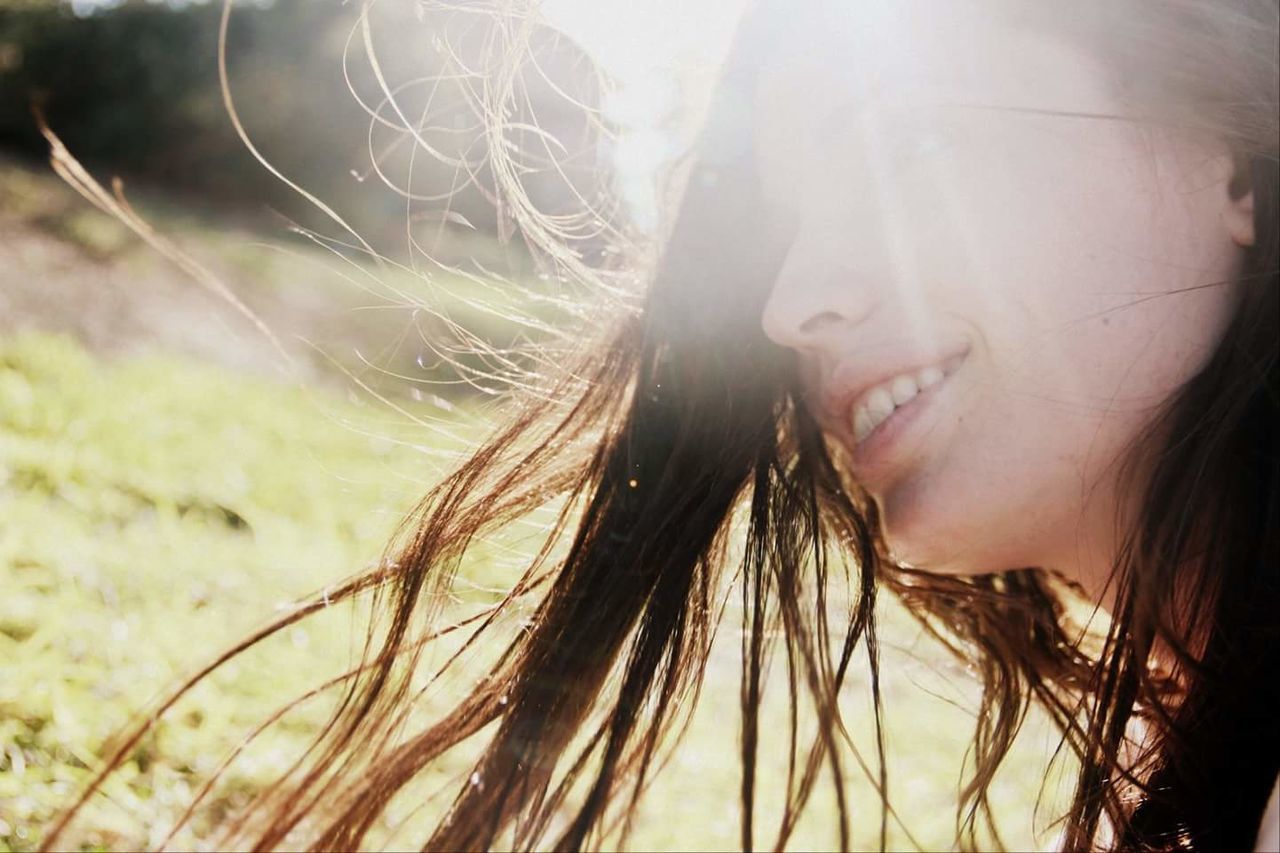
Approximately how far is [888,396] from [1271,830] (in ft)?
2.88

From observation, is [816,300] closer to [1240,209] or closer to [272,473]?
[1240,209]

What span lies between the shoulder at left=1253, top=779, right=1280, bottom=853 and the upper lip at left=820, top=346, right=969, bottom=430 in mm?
805

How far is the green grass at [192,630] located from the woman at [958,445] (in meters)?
0.37

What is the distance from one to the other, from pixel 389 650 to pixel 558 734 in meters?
0.34

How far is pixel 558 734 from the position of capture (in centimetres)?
206

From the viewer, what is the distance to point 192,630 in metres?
3.10

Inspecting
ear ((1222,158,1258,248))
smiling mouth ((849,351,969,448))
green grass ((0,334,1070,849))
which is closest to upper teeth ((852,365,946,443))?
smiling mouth ((849,351,969,448))

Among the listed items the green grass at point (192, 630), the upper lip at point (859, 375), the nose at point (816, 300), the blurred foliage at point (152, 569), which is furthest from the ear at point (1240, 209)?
the blurred foliage at point (152, 569)

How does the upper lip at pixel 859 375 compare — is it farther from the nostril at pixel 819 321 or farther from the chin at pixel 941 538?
the chin at pixel 941 538

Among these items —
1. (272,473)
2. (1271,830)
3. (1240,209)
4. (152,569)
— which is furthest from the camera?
(272,473)

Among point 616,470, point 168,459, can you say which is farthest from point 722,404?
point 168,459

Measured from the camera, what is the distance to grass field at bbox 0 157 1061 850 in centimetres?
234

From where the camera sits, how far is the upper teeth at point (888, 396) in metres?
2.05

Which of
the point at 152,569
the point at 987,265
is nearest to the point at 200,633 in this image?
the point at 152,569
